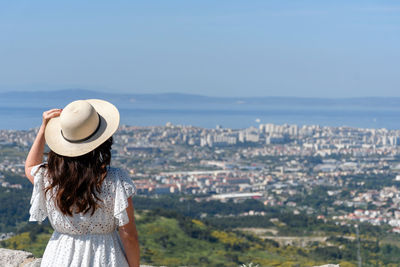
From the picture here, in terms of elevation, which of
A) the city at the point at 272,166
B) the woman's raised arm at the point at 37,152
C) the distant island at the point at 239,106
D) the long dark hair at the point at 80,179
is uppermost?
the distant island at the point at 239,106

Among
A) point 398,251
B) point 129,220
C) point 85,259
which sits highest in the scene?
point 129,220

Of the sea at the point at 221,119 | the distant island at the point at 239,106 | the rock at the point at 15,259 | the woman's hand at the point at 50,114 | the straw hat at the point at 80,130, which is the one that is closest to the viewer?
the straw hat at the point at 80,130

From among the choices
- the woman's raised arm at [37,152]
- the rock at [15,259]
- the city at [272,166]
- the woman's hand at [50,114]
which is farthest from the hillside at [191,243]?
the city at [272,166]

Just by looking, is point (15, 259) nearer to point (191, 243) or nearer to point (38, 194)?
point (38, 194)

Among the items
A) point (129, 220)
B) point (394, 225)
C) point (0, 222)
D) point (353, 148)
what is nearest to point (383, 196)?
point (394, 225)

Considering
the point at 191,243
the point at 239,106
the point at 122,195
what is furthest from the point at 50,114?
the point at 239,106

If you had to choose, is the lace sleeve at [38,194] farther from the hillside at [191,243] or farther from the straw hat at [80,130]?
the hillside at [191,243]

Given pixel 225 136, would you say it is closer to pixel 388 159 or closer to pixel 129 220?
pixel 388 159
